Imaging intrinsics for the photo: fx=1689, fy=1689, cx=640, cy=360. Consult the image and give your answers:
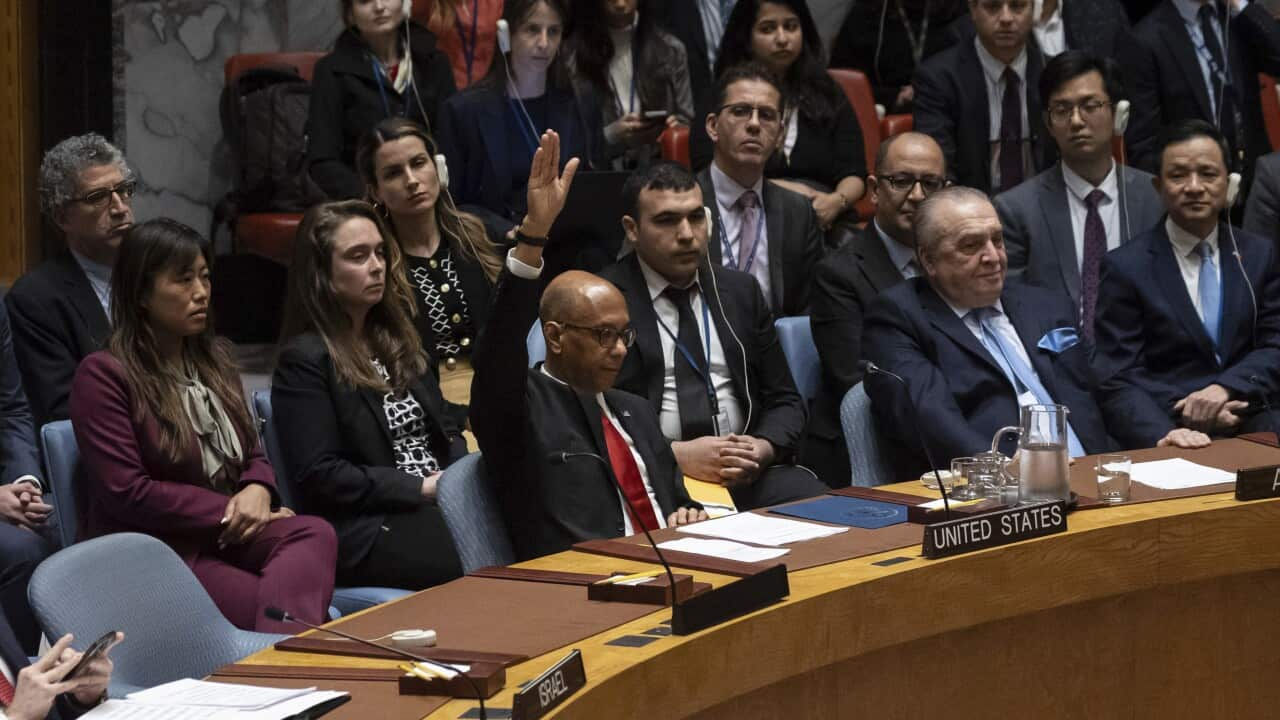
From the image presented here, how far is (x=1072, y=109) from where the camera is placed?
14.9 feet

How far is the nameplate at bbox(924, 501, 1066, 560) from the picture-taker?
2586 mm

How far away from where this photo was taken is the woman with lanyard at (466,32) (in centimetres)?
542

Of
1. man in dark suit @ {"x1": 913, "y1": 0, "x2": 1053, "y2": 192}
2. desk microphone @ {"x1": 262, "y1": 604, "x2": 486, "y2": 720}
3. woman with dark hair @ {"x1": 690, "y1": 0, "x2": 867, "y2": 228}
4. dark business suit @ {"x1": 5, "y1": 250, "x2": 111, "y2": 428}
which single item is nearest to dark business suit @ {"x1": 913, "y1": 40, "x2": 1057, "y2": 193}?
man in dark suit @ {"x1": 913, "y1": 0, "x2": 1053, "y2": 192}

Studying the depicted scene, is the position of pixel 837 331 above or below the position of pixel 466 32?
below

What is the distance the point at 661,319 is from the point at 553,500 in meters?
1.08

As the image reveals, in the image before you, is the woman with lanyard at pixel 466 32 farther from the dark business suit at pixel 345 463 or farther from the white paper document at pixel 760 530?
the white paper document at pixel 760 530

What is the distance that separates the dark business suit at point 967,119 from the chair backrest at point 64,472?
8.96 feet

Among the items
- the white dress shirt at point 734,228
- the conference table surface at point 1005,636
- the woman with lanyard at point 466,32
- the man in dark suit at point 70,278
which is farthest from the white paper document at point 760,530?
the woman with lanyard at point 466,32

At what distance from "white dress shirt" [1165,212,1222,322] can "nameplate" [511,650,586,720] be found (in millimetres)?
2551

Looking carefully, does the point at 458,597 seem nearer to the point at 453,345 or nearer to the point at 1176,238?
the point at 453,345

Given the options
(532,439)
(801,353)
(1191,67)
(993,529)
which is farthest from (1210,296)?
(532,439)

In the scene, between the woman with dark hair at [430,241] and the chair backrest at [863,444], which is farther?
the woman with dark hair at [430,241]

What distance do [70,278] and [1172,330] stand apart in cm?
253

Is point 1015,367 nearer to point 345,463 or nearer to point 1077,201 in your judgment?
point 1077,201
